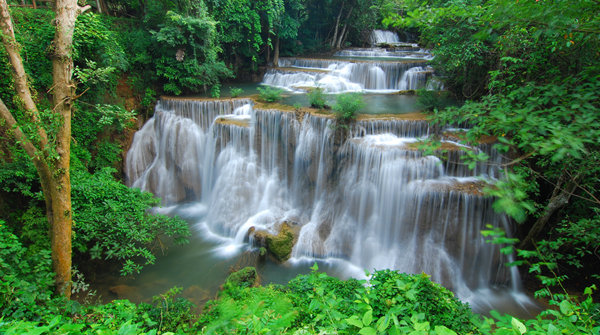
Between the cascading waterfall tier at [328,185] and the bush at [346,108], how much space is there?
0.30 meters

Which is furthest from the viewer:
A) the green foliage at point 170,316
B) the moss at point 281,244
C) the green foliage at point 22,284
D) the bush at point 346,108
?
the bush at point 346,108

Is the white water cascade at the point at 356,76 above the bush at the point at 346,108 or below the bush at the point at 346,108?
above

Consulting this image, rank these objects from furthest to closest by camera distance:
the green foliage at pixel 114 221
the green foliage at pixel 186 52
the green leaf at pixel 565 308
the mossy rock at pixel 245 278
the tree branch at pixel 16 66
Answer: the green foliage at pixel 186 52
the mossy rock at pixel 245 278
the green foliage at pixel 114 221
the tree branch at pixel 16 66
the green leaf at pixel 565 308

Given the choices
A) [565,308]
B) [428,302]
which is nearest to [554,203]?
[428,302]

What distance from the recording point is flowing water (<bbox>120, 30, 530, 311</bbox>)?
7.30 metres

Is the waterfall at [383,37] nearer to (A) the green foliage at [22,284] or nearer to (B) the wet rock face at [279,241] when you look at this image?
(B) the wet rock face at [279,241]

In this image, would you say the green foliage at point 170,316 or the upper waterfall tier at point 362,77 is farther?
the upper waterfall tier at point 362,77

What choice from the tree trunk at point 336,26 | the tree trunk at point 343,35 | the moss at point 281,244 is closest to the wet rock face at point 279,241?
the moss at point 281,244

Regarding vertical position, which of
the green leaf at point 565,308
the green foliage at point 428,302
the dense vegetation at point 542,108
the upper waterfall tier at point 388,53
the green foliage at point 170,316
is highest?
the upper waterfall tier at point 388,53

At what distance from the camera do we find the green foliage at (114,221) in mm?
5777

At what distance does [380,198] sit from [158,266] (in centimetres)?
613

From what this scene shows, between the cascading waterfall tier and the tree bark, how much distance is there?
465cm

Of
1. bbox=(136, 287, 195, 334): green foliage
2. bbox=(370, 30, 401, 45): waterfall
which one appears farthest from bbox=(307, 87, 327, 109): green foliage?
bbox=(370, 30, 401, 45): waterfall

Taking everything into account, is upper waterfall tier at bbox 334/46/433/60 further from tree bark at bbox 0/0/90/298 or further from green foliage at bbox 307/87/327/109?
tree bark at bbox 0/0/90/298
